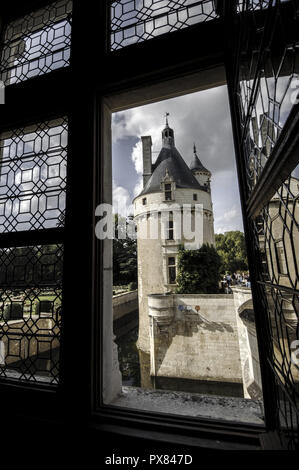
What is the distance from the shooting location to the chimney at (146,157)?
13.8m

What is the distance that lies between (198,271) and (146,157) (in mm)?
7460

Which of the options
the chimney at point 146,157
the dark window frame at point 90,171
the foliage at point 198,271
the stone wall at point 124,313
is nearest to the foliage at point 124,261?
the stone wall at point 124,313

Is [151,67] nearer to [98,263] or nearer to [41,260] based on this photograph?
[98,263]

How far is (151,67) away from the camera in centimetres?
126

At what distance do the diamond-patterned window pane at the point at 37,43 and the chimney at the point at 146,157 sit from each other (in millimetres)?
12102

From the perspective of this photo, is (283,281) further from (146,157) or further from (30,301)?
(146,157)

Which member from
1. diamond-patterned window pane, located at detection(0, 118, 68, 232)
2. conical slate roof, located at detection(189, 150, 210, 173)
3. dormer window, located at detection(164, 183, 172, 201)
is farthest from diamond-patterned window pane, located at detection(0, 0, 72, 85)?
conical slate roof, located at detection(189, 150, 210, 173)

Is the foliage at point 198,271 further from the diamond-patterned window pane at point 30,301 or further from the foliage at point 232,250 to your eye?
the foliage at point 232,250

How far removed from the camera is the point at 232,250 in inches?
884

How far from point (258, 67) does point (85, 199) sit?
0.93 meters

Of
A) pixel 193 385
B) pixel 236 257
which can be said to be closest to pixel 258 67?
pixel 193 385

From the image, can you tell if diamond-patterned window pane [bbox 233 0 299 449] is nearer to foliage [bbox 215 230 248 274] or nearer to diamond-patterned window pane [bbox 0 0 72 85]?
diamond-patterned window pane [bbox 0 0 72 85]

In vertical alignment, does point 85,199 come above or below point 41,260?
above
